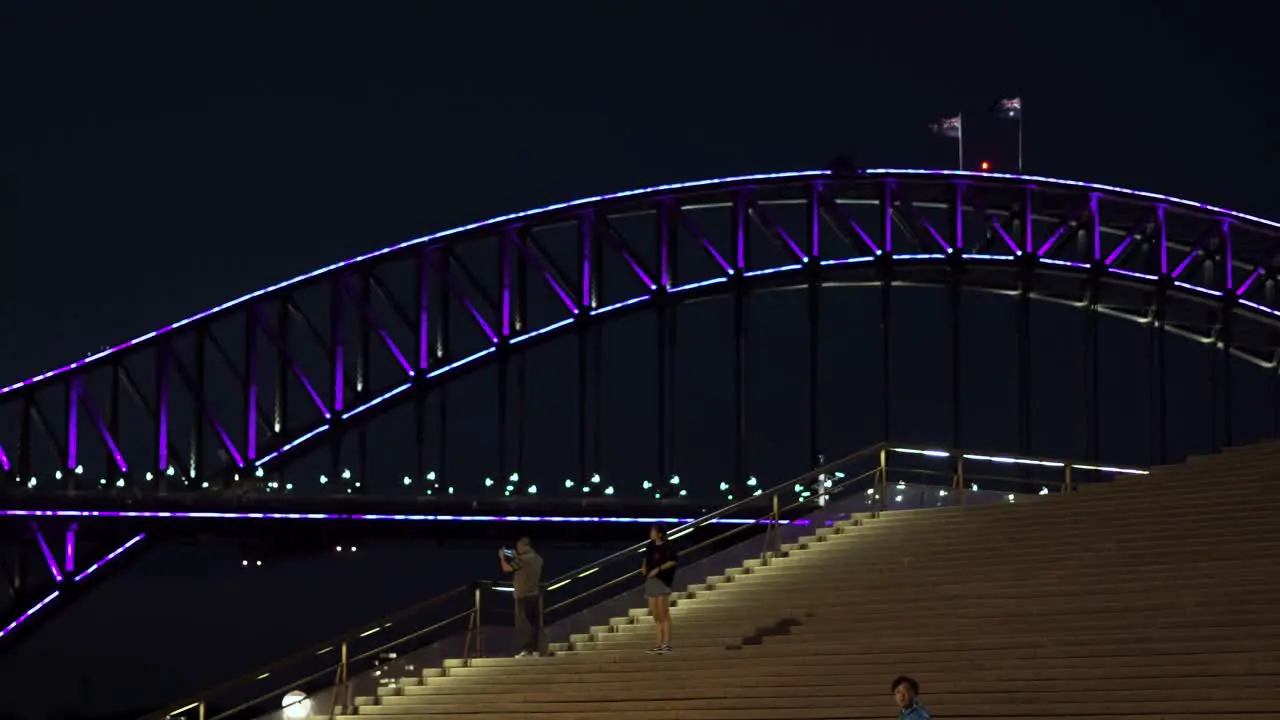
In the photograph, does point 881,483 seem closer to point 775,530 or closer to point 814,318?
point 775,530

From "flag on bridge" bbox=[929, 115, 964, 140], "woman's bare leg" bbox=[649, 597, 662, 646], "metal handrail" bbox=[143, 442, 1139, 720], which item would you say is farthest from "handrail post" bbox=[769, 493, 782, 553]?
"flag on bridge" bbox=[929, 115, 964, 140]

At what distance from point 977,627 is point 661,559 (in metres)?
3.72

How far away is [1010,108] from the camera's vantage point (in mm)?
77625

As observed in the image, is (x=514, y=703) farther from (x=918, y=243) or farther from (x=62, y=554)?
(x=62, y=554)

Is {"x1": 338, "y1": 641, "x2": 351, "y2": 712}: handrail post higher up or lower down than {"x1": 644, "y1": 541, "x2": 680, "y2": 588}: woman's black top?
lower down

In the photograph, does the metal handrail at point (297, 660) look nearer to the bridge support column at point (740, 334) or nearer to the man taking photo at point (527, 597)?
the man taking photo at point (527, 597)

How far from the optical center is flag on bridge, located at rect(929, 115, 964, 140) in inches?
3034

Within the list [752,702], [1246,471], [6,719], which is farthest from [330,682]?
[6,719]

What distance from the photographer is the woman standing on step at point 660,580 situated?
26.0m

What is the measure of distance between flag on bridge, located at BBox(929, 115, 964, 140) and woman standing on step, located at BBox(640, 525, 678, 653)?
52.4 metres

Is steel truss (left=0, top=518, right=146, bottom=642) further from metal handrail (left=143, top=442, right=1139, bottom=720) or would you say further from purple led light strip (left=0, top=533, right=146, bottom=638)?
metal handrail (left=143, top=442, right=1139, bottom=720)

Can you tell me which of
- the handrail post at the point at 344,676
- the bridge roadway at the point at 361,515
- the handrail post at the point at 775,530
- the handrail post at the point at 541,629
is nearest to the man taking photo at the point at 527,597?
the handrail post at the point at 541,629

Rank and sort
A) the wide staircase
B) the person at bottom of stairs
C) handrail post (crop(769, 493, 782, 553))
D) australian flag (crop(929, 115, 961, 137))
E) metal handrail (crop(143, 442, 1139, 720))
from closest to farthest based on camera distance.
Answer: the person at bottom of stairs, the wide staircase, metal handrail (crop(143, 442, 1139, 720)), handrail post (crop(769, 493, 782, 553)), australian flag (crop(929, 115, 961, 137))

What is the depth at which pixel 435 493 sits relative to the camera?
3044 inches
